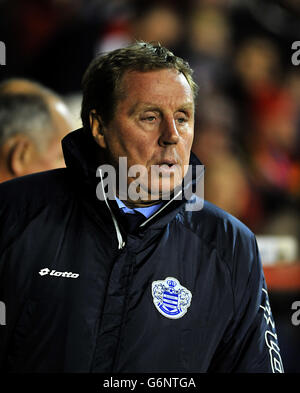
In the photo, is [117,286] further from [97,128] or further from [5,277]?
[97,128]

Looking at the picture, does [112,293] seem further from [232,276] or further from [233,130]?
[233,130]

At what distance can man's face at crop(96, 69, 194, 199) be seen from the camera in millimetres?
1634

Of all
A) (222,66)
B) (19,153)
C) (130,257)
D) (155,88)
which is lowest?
(130,257)

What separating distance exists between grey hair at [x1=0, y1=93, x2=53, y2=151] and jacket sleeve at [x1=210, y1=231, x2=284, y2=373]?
1.21 metres

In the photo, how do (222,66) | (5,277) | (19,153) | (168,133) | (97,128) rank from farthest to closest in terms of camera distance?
(222,66), (19,153), (97,128), (168,133), (5,277)


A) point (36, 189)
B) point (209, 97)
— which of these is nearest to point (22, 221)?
point (36, 189)

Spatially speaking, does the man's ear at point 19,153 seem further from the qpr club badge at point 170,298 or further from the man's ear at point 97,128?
the qpr club badge at point 170,298

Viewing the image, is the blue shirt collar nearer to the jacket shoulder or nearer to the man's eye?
the jacket shoulder

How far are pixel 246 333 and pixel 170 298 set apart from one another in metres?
0.26

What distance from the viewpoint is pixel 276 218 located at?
13.8ft

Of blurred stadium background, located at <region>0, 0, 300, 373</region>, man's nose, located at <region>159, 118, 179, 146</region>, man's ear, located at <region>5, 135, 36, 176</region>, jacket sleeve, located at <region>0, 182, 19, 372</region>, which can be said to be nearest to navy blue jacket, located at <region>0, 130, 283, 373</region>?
jacket sleeve, located at <region>0, 182, 19, 372</region>

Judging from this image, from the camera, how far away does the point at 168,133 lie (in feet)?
5.33

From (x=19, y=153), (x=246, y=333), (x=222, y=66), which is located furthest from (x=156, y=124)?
(x=222, y=66)
